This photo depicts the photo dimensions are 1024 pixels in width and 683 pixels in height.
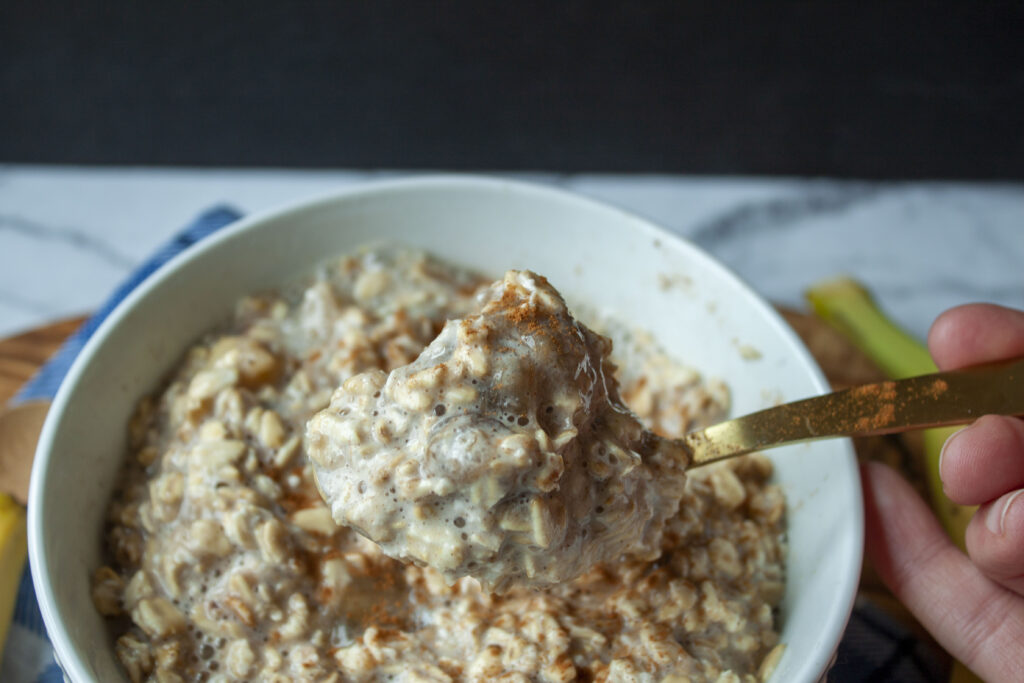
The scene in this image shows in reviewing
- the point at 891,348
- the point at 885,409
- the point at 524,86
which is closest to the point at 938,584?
the point at 885,409

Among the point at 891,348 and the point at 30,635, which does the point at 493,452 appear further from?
the point at 891,348

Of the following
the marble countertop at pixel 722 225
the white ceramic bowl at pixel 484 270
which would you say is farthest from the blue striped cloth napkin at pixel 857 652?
the marble countertop at pixel 722 225

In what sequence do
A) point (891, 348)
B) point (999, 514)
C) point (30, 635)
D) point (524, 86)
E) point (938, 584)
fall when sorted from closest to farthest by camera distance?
point (999, 514) < point (938, 584) < point (30, 635) < point (891, 348) < point (524, 86)

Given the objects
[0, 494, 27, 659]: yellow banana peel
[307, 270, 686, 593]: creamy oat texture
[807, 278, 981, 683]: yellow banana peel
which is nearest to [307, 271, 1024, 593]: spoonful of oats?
[307, 270, 686, 593]: creamy oat texture

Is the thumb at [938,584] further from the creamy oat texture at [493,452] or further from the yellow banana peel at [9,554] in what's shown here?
the yellow banana peel at [9,554]

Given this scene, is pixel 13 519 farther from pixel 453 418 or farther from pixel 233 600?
pixel 453 418

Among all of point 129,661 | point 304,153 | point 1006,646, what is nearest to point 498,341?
point 129,661
